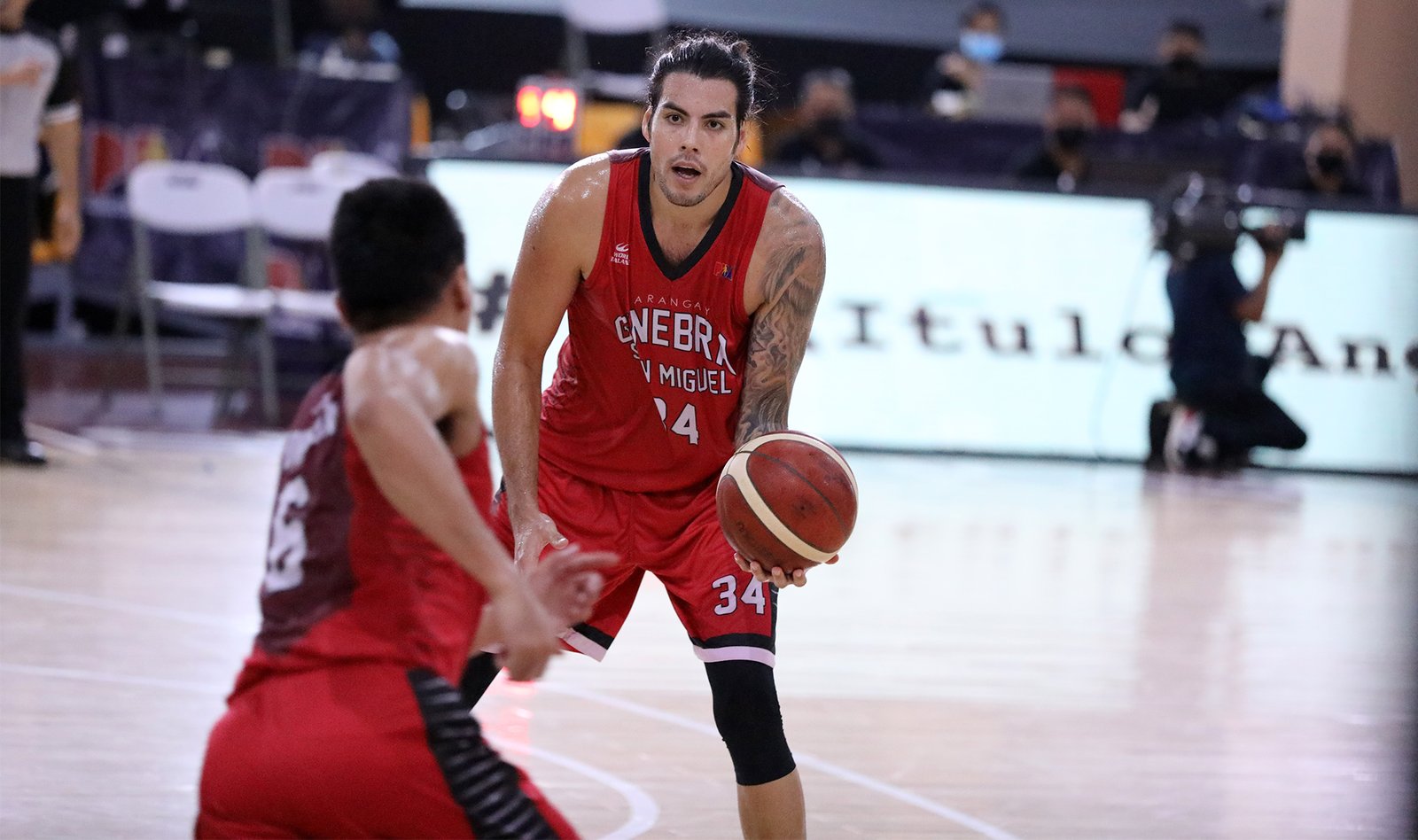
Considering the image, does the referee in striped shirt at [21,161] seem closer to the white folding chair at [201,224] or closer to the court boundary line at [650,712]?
the white folding chair at [201,224]

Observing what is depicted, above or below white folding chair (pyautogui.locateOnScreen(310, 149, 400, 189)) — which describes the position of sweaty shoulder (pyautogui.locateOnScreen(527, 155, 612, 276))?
above

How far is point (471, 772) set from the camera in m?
2.36

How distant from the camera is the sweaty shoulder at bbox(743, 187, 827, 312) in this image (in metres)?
3.50

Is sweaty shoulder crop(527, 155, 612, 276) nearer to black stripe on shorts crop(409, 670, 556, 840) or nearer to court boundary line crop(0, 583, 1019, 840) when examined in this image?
black stripe on shorts crop(409, 670, 556, 840)

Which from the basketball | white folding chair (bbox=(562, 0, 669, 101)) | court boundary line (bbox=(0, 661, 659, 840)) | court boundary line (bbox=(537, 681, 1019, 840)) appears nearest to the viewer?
the basketball

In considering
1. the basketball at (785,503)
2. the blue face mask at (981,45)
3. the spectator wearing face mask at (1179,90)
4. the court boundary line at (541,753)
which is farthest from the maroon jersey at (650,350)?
the blue face mask at (981,45)

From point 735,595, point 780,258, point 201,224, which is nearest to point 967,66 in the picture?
point 201,224

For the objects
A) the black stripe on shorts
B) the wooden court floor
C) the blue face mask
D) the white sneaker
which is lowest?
the white sneaker

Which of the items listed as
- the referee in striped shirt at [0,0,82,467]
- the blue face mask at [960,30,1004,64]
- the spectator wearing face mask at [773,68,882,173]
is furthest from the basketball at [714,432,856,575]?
the blue face mask at [960,30,1004,64]

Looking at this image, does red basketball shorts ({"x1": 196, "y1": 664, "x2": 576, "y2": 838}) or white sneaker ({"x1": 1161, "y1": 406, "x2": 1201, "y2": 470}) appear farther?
white sneaker ({"x1": 1161, "y1": 406, "x2": 1201, "y2": 470})

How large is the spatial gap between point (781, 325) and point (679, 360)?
9.1 inches

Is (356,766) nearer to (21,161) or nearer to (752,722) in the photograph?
(752,722)

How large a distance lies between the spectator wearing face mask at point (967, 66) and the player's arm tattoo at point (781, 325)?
29.2ft

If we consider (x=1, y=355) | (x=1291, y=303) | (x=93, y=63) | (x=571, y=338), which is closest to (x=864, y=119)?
(x=1291, y=303)
